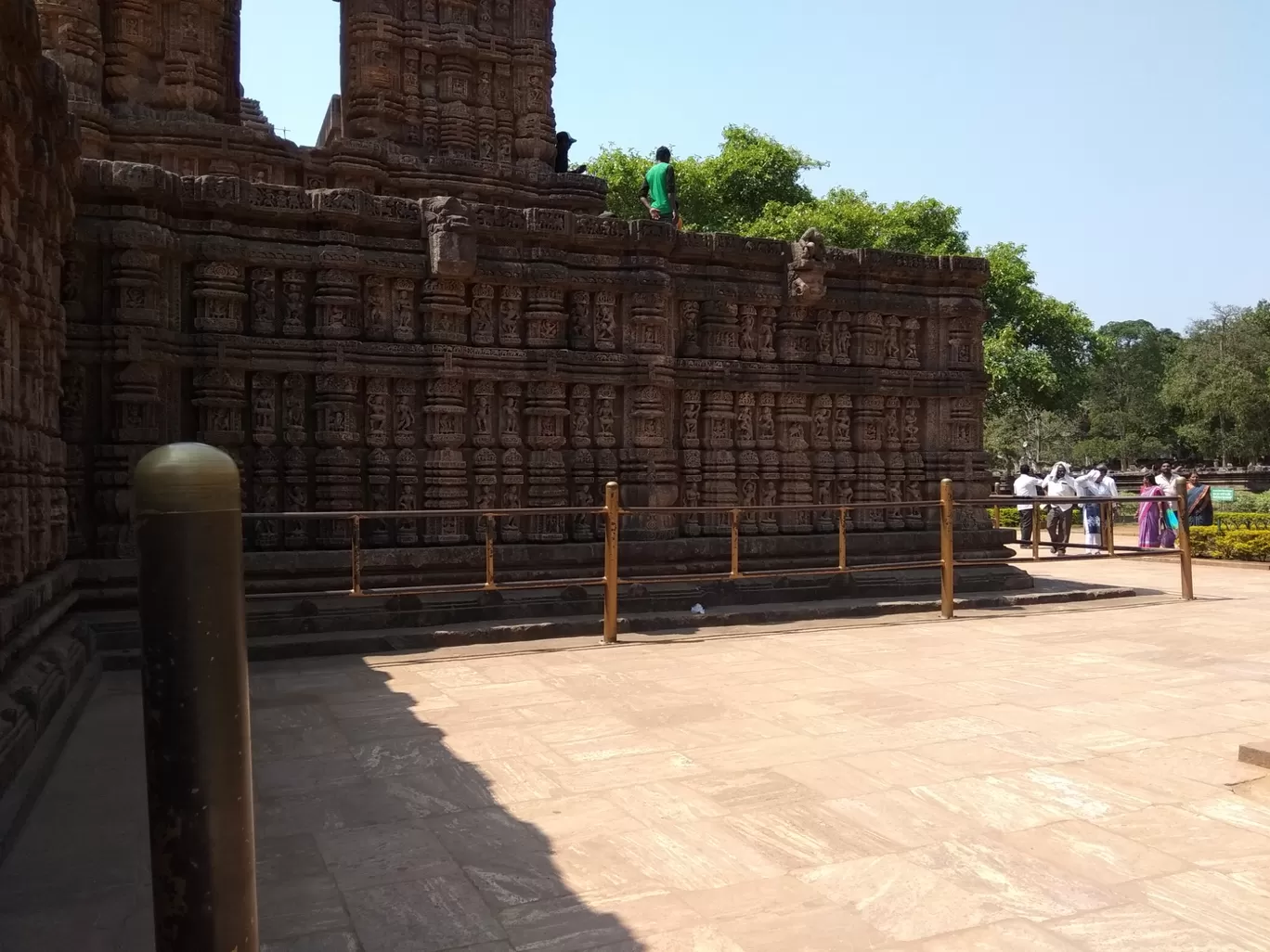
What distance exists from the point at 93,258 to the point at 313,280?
1610 mm

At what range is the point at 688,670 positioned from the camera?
6469mm

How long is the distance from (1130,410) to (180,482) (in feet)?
187

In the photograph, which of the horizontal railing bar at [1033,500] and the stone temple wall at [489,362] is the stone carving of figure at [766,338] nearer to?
the stone temple wall at [489,362]

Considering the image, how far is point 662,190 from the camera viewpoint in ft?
41.4

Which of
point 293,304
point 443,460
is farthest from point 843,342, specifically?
point 293,304

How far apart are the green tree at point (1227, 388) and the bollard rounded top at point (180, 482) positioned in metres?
42.8

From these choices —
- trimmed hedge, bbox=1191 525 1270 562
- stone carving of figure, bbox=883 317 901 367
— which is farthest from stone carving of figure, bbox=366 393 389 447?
trimmed hedge, bbox=1191 525 1270 562

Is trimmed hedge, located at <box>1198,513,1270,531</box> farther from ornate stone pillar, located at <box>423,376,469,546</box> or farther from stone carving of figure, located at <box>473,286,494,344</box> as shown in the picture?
ornate stone pillar, located at <box>423,376,469,546</box>

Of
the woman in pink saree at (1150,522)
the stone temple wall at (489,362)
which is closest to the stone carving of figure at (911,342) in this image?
the stone temple wall at (489,362)

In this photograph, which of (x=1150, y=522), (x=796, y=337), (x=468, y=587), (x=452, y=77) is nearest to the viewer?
(x=468, y=587)

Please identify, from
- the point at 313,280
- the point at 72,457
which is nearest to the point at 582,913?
the point at 72,457

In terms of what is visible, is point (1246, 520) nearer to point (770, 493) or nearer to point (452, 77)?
point (770, 493)

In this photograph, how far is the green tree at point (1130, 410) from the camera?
166 feet

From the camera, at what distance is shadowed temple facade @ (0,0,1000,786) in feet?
20.7
